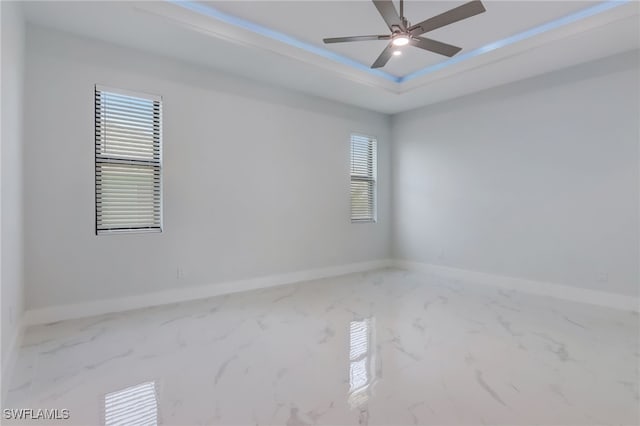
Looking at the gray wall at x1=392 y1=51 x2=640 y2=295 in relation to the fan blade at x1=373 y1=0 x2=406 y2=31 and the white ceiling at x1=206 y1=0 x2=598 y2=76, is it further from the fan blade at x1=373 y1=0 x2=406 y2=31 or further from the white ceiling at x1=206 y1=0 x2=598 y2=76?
the fan blade at x1=373 y1=0 x2=406 y2=31

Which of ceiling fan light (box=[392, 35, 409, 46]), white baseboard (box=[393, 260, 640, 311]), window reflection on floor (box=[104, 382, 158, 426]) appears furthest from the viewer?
white baseboard (box=[393, 260, 640, 311])

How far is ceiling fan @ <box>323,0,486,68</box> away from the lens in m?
2.55

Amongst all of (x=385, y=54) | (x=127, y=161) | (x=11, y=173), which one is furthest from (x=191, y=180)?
(x=385, y=54)

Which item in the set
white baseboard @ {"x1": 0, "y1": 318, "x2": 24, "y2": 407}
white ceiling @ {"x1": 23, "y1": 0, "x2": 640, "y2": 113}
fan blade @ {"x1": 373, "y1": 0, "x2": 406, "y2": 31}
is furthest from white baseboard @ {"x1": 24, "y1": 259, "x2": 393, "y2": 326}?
fan blade @ {"x1": 373, "y1": 0, "x2": 406, "y2": 31}

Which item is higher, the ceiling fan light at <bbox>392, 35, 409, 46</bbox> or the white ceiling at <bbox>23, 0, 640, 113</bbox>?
the white ceiling at <bbox>23, 0, 640, 113</bbox>

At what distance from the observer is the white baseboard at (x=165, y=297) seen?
10.7ft

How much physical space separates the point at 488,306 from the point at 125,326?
3907 mm

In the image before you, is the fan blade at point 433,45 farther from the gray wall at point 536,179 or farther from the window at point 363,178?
the window at point 363,178

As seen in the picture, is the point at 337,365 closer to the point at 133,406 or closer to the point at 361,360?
the point at 361,360

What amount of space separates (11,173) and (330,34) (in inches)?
128

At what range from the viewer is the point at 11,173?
250 cm

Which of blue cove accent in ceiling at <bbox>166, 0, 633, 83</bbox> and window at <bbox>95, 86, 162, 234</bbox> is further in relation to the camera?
window at <bbox>95, 86, 162, 234</bbox>

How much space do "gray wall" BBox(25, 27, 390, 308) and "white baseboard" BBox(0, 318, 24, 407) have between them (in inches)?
16.7

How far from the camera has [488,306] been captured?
390cm
